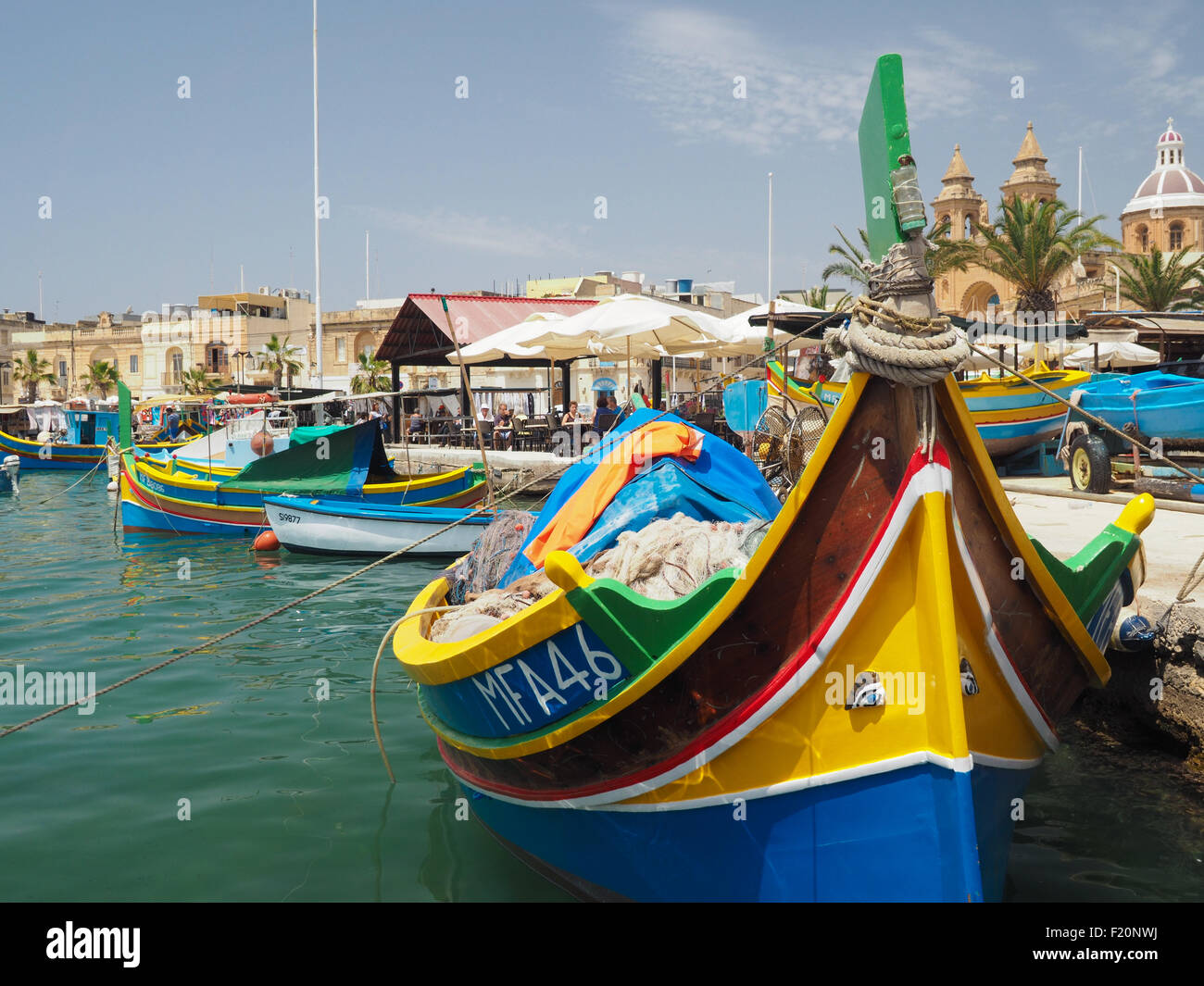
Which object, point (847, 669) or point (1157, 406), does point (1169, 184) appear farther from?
point (847, 669)

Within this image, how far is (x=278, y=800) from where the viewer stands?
5.48 m

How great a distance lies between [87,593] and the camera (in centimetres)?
1167

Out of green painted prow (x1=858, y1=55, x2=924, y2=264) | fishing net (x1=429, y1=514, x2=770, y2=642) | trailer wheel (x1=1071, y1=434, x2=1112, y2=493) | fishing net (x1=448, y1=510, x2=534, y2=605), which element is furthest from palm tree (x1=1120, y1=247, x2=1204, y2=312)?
green painted prow (x1=858, y1=55, x2=924, y2=264)

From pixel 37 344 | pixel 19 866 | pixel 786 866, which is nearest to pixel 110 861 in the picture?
pixel 19 866

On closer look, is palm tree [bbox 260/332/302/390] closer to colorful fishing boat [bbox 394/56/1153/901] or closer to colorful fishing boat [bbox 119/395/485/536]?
colorful fishing boat [bbox 119/395/485/536]

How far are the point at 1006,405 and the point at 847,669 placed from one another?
13.3 meters

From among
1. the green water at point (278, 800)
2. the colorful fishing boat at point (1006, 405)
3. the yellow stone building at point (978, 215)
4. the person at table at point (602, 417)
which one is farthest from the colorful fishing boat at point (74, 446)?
the yellow stone building at point (978, 215)

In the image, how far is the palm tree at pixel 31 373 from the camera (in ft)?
206

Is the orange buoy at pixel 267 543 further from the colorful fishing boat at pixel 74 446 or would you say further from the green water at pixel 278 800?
the colorful fishing boat at pixel 74 446

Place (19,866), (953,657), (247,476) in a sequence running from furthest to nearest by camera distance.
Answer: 1. (247,476)
2. (19,866)
3. (953,657)

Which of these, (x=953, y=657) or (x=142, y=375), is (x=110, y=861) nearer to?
(x=953, y=657)

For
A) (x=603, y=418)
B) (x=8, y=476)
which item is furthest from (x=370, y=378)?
(x=603, y=418)
